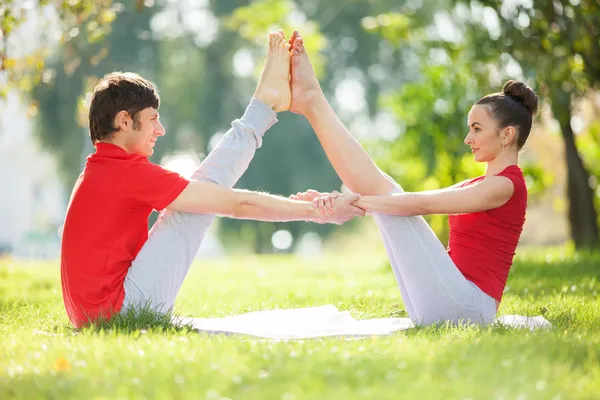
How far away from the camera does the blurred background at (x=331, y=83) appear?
8.18 meters

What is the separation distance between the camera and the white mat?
353 centimetres

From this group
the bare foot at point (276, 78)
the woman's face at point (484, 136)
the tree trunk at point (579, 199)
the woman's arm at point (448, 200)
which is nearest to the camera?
the woman's arm at point (448, 200)

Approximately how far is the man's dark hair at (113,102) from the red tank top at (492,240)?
67.9 inches

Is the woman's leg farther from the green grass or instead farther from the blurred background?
the blurred background

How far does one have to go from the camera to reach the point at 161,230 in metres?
3.68

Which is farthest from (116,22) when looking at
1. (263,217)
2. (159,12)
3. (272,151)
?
(263,217)

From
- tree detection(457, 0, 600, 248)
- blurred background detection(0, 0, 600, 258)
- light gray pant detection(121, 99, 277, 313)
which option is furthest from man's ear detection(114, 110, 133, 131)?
tree detection(457, 0, 600, 248)

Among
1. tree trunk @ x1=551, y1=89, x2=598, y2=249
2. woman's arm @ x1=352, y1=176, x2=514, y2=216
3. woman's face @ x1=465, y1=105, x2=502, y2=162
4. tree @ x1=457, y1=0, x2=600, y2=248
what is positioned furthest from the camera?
tree trunk @ x1=551, y1=89, x2=598, y2=249

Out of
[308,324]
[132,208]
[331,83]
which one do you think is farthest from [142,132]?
[331,83]

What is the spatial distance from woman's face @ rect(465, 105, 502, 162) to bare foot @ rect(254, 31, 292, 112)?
1019mm

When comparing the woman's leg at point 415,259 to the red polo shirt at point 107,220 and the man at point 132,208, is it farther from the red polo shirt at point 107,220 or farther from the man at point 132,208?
the red polo shirt at point 107,220

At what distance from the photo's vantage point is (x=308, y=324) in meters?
3.84

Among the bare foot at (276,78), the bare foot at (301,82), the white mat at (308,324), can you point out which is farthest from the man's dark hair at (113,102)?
the white mat at (308,324)

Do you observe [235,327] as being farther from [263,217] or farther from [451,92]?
[451,92]
